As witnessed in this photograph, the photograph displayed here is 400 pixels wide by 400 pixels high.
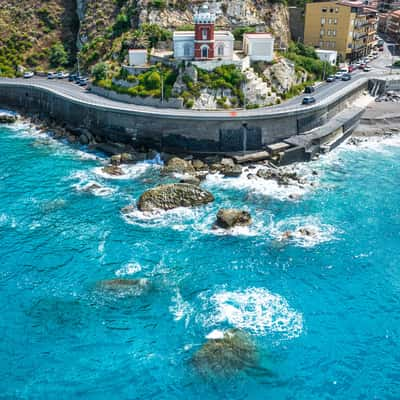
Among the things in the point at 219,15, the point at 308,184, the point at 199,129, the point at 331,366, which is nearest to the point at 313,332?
the point at 331,366

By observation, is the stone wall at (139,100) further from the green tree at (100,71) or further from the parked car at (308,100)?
the parked car at (308,100)

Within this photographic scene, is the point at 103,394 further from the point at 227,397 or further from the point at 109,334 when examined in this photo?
the point at 227,397

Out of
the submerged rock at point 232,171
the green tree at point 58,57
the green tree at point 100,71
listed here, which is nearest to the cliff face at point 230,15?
the green tree at point 100,71

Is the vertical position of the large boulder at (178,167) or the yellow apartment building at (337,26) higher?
the yellow apartment building at (337,26)

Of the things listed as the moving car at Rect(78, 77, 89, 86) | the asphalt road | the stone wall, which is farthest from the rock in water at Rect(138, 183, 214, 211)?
the moving car at Rect(78, 77, 89, 86)

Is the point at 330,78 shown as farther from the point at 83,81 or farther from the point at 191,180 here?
the point at 83,81

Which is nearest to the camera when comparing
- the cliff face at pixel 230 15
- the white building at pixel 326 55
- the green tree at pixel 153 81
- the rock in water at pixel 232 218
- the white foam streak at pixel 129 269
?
the white foam streak at pixel 129 269

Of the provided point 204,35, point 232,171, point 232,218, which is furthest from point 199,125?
point 232,218

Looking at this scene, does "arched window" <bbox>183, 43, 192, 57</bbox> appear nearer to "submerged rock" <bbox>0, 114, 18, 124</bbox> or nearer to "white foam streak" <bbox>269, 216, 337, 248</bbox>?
"submerged rock" <bbox>0, 114, 18, 124</bbox>
